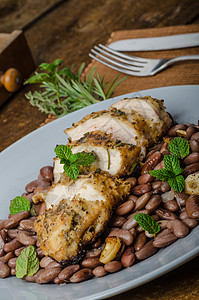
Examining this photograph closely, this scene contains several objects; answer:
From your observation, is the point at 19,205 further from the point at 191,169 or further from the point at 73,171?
the point at 191,169

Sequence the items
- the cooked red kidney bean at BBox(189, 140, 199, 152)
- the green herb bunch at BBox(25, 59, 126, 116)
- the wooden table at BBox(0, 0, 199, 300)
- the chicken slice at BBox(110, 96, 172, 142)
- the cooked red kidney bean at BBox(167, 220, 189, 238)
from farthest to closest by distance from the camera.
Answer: the wooden table at BBox(0, 0, 199, 300), the green herb bunch at BBox(25, 59, 126, 116), the chicken slice at BBox(110, 96, 172, 142), the cooked red kidney bean at BBox(189, 140, 199, 152), the cooked red kidney bean at BBox(167, 220, 189, 238)

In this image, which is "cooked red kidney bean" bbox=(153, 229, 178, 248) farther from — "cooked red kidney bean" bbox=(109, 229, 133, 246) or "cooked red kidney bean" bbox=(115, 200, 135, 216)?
"cooked red kidney bean" bbox=(115, 200, 135, 216)

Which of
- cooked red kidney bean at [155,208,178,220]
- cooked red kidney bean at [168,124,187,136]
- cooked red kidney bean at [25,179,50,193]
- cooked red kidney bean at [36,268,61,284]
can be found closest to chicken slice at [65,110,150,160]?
cooked red kidney bean at [168,124,187,136]

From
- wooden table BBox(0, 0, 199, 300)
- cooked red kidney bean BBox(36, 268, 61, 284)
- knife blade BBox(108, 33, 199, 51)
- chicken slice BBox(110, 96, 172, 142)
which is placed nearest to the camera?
cooked red kidney bean BBox(36, 268, 61, 284)

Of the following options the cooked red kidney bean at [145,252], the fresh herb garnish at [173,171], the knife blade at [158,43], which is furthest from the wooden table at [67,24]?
the cooked red kidney bean at [145,252]

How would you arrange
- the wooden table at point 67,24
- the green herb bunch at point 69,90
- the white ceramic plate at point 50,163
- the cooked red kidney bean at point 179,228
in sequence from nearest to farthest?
the white ceramic plate at point 50,163, the cooked red kidney bean at point 179,228, the green herb bunch at point 69,90, the wooden table at point 67,24

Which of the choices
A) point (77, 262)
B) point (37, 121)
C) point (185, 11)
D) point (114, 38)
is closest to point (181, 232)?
point (77, 262)

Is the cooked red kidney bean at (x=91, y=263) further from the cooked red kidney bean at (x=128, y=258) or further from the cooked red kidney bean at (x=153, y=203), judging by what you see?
the cooked red kidney bean at (x=153, y=203)
